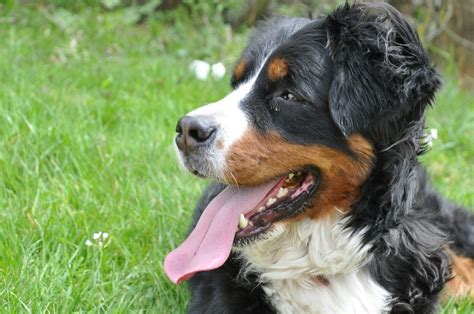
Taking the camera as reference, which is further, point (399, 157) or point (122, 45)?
point (122, 45)

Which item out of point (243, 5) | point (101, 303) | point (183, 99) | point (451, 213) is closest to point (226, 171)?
point (101, 303)

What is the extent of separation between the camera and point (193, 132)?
301 centimetres

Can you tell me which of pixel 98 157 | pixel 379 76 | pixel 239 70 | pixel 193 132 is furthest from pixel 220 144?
pixel 98 157

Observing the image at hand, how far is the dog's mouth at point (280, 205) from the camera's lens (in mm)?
3082

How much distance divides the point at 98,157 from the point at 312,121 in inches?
80.0

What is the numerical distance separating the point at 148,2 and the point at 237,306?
624cm

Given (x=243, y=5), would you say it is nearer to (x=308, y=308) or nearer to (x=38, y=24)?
(x=38, y=24)

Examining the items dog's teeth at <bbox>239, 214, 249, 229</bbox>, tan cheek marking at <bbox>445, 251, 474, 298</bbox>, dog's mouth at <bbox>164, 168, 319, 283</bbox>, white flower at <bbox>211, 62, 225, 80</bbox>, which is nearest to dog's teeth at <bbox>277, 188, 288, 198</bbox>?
dog's mouth at <bbox>164, 168, 319, 283</bbox>

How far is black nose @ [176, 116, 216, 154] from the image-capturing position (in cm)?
297

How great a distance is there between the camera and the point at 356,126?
9.96 feet

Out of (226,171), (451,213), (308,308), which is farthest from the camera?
(451,213)

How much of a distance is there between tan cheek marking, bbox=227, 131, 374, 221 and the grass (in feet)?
2.97

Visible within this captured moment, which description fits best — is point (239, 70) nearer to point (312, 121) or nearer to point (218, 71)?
point (312, 121)

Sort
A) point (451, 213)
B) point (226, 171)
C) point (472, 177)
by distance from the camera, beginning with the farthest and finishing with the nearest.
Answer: point (472, 177) → point (451, 213) → point (226, 171)
